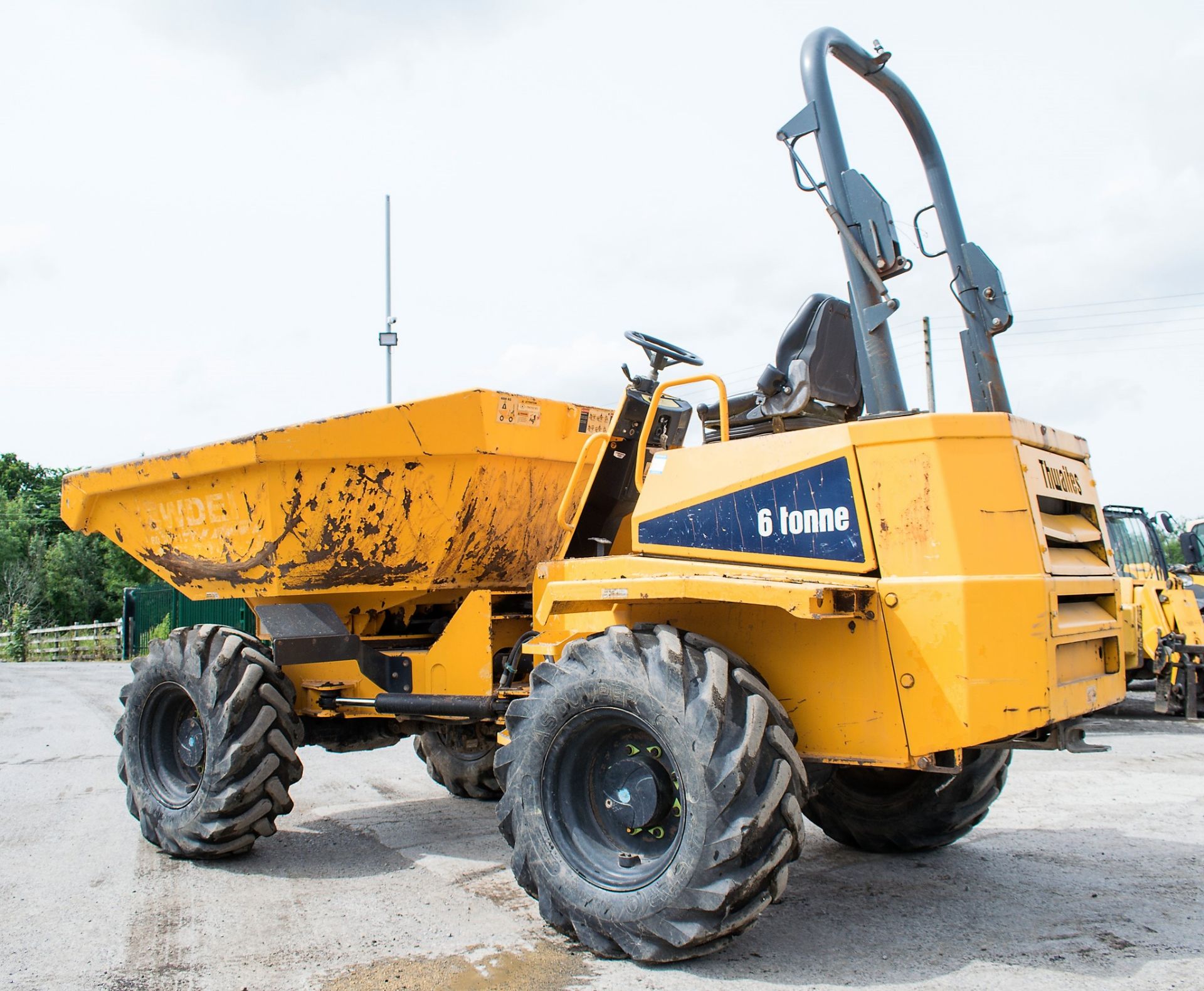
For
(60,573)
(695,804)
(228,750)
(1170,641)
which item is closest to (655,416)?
(695,804)

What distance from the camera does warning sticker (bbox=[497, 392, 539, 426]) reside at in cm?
548

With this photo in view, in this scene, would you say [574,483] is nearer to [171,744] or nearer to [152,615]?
A: [171,744]

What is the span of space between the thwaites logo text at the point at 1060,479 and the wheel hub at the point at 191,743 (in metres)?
4.59

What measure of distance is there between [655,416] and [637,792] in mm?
1768

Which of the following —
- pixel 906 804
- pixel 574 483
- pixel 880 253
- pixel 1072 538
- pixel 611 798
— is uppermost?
pixel 880 253

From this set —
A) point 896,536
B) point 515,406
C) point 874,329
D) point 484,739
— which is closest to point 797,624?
point 896,536

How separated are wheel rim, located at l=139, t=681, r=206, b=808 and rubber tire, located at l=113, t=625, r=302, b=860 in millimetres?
57

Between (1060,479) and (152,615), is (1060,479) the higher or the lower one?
the lower one

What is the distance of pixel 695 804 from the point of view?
366 cm

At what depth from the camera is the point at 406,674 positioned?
5.89 meters

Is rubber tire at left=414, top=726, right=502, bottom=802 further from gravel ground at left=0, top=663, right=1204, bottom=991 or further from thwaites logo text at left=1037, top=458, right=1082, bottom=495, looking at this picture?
thwaites logo text at left=1037, top=458, right=1082, bottom=495

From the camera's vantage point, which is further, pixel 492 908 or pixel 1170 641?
pixel 1170 641

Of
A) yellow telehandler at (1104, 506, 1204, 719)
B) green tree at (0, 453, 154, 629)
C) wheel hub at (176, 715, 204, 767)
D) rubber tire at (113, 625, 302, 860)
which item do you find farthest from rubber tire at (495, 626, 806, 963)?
green tree at (0, 453, 154, 629)

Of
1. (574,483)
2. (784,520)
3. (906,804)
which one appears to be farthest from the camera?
(906,804)
